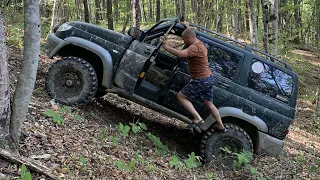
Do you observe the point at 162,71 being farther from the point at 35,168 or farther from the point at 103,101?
the point at 35,168

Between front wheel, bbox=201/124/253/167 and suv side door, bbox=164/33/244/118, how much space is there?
0.42 m

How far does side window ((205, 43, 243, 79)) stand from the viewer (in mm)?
6453

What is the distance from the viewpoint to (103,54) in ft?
21.2

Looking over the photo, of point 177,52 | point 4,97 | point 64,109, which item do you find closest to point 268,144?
point 177,52

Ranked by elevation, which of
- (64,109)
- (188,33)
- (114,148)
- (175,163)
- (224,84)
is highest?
(188,33)

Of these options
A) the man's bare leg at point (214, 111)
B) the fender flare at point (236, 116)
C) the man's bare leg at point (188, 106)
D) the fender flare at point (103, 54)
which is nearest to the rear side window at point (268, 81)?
the fender flare at point (236, 116)

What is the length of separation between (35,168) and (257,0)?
24.3 meters

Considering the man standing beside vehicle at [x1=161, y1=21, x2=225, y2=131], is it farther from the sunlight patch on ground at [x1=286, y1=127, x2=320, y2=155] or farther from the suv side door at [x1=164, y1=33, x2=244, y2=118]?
the sunlight patch on ground at [x1=286, y1=127, x2=320, y2=155]

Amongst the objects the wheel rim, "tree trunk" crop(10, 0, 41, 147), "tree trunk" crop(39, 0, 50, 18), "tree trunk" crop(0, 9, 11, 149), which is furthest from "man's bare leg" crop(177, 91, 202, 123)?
"tree trunk" crop(39, 0, 50, 18)

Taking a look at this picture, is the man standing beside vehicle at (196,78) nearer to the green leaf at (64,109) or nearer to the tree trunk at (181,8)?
the green leaf at (64,109)

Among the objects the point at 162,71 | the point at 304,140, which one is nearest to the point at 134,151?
the point at 162,71

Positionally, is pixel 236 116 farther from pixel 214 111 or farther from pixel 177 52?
pixel 177 52

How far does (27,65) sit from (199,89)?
3.04 meters

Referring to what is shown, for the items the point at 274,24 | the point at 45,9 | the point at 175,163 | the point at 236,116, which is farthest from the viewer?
the point at 45,9
